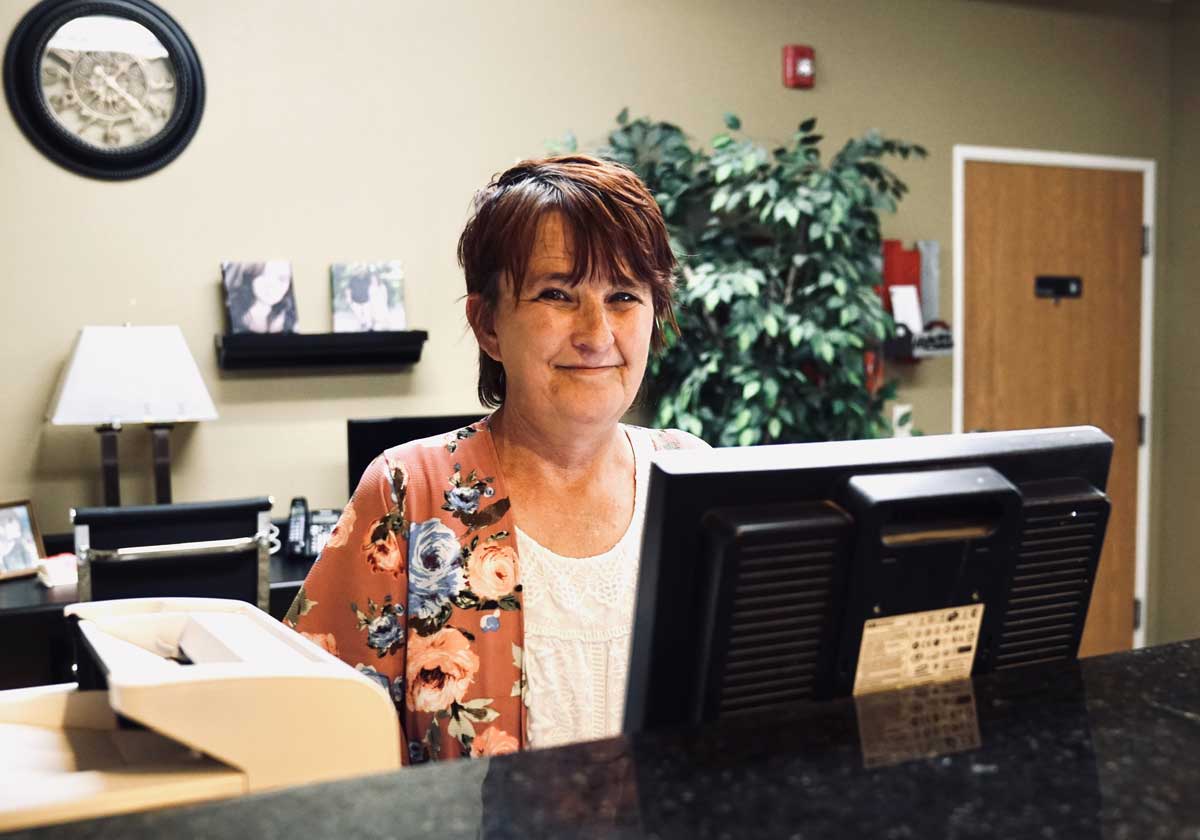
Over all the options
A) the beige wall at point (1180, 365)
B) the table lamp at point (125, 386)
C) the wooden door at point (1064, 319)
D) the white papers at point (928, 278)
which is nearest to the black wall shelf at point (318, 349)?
the table lamp at point (125, 386)

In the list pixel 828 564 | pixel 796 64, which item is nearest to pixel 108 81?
pixel 796 64

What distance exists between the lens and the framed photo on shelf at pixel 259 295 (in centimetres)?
333

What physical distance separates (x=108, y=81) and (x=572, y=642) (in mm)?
2675

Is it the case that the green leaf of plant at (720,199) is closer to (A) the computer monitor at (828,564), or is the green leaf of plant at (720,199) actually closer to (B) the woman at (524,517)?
(B) the woman at (524,517)

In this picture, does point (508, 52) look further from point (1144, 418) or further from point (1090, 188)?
point (1144, 418)

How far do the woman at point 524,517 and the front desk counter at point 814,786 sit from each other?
526mm

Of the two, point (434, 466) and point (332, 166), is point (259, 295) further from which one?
point (434, 466)

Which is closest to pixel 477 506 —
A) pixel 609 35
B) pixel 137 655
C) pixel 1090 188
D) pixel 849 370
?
pixel 137 655

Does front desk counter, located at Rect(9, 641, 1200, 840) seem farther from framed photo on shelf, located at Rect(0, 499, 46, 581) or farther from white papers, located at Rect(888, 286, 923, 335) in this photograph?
white papers, located at Rect(888, 286, 923, 335)

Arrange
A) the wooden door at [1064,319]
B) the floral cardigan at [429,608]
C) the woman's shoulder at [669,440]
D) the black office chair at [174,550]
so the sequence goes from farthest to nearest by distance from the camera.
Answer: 1. the wooden door at [1064,319]
2. the black office chair at [174,550]
3. the woman's shoulder at [669,440]
4. the floral cardigan at [429,608]

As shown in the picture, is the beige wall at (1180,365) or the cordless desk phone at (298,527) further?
the beige wall at (1180,365)

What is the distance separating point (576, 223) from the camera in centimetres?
136

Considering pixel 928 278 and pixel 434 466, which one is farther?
pixel 928 278

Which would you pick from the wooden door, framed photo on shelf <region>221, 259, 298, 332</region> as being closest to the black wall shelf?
framed photo on shelf <region>221, 259, 298, 332</region>
